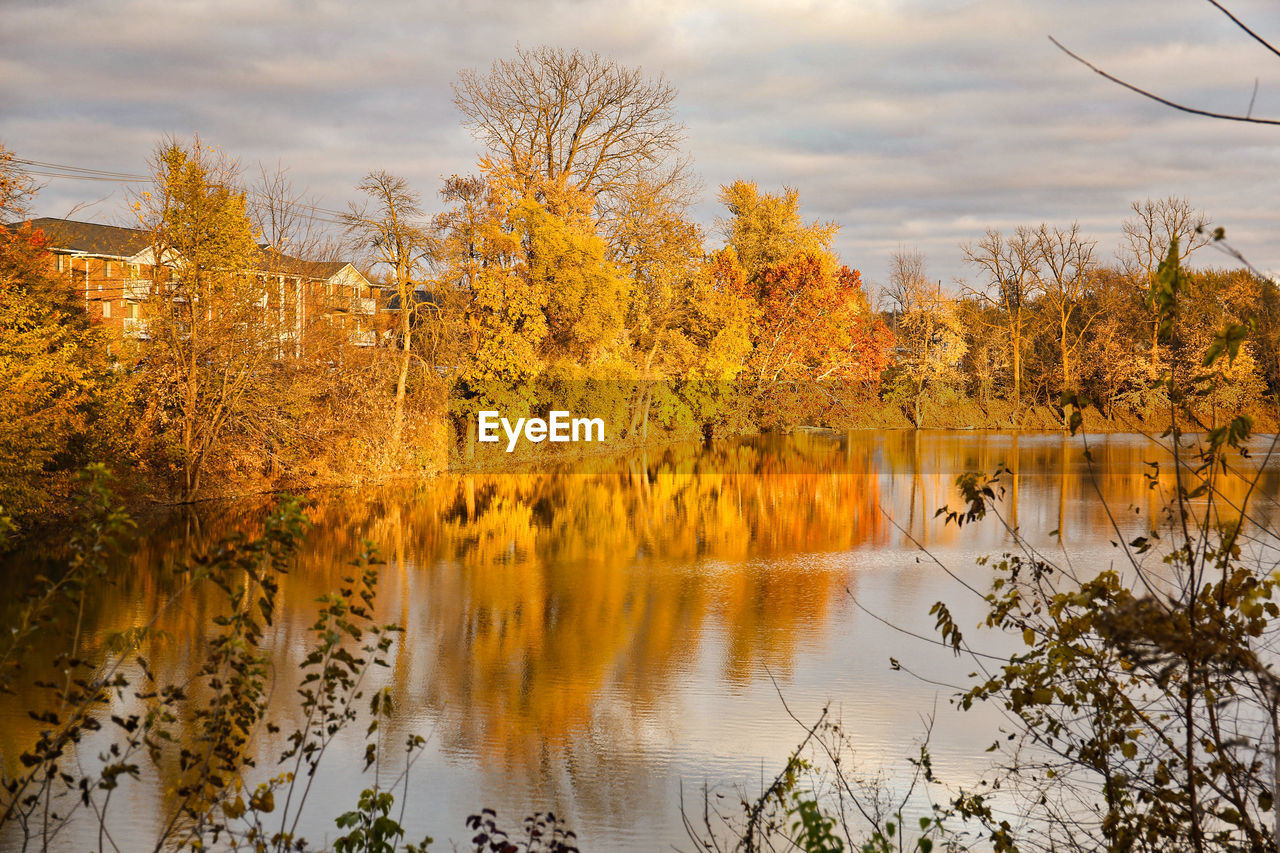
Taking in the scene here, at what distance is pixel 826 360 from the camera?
44.7 metres

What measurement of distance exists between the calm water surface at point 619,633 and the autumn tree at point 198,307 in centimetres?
244

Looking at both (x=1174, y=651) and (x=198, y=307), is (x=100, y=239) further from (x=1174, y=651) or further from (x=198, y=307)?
(x=1174, y=651)

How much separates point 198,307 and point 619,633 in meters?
13.5

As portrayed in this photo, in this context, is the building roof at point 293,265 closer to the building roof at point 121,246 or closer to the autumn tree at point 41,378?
the building roof at point 121,246

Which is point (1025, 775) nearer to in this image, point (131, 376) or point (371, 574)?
point (371, 574)

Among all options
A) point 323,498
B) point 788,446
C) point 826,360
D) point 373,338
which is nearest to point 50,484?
point 323,498

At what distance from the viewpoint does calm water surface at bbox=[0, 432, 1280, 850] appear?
7.21m

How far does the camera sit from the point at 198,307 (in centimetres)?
2102

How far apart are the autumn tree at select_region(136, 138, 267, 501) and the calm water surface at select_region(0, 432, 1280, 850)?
244 cm

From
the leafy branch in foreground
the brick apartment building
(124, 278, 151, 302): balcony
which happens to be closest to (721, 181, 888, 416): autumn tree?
the brick apartment building

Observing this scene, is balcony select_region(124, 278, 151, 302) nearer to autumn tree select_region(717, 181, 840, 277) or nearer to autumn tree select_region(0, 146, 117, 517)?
autumn tree select_region(0, 146, 117, 517)

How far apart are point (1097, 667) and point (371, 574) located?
2826mm

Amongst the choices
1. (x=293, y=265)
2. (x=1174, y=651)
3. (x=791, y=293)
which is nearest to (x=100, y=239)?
(x=293, y=265)

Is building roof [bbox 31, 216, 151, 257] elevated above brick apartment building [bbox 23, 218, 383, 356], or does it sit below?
above
